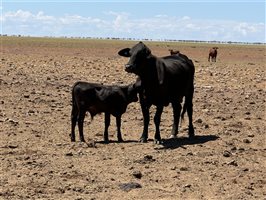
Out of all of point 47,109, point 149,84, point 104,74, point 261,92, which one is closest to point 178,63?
point 149,84

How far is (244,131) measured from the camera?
12.9 metres

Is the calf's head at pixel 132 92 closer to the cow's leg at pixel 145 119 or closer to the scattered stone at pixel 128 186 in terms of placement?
the cow's leg at pixel 145 119

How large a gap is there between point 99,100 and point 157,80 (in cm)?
136

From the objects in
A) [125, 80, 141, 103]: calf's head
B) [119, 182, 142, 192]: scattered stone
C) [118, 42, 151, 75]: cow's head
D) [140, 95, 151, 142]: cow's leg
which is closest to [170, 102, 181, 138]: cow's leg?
[140, 95, 151, 142]: cow's leg

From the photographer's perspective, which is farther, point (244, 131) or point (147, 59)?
A: point (244, 131)

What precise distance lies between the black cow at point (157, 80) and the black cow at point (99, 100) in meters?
0.45

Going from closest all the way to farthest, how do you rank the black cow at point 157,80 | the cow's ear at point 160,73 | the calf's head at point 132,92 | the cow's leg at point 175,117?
the black cow at point 157,80, the cow's ear at point 160,73, the calf's head at point 132,92, the cow's leg at point 175,117

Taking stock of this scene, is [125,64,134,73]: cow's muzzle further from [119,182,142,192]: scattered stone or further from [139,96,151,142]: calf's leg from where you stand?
[119,182,142,192]: scattered stone

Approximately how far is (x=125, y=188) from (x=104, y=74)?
61.0 ft

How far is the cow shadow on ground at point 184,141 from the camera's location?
1111cm

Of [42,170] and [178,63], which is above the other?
[178,63]

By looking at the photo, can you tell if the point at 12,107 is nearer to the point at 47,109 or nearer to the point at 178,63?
the point at 47,109

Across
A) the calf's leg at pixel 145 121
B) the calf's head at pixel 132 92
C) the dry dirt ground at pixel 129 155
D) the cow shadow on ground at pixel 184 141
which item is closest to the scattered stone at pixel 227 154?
the dry dirt ground at pixel 129 155

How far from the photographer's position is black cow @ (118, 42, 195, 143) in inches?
441
